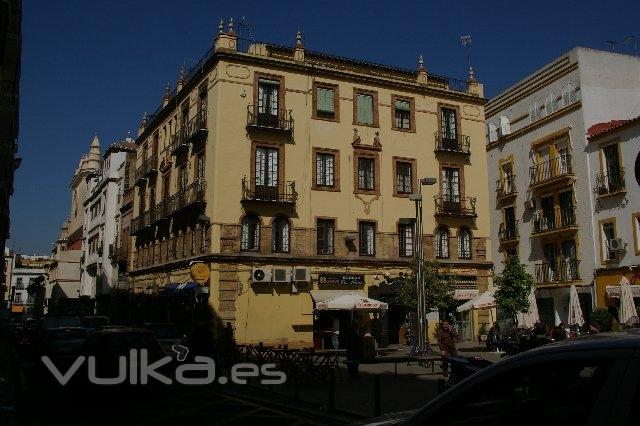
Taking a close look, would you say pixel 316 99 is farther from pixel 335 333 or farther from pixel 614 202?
pixel 614 202

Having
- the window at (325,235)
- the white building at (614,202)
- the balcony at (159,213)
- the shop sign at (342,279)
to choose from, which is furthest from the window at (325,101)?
the white building at (614,202)

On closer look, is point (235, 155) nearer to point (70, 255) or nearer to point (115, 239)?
point (115, 239)

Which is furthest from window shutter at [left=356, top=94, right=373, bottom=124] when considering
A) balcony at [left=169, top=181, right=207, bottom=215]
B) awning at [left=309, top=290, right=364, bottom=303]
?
awning at [left=309, top=290, right=364, bottom=303]

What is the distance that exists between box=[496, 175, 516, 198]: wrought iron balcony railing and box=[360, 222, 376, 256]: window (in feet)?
41.0

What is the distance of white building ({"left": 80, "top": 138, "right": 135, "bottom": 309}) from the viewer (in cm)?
5388

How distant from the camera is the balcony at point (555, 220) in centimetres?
3366

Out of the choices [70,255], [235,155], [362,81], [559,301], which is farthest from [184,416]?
[70,255]

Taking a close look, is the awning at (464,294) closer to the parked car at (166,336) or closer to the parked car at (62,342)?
the parked car at (166,336)

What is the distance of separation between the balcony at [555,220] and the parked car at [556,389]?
3275 centimetres

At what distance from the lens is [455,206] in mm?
32938

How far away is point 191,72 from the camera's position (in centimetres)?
3294

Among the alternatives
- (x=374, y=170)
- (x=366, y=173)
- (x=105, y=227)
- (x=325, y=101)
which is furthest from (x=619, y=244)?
(x=105, y=227)

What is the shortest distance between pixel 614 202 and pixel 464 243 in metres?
8.06

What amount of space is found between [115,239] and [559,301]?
122 feet
